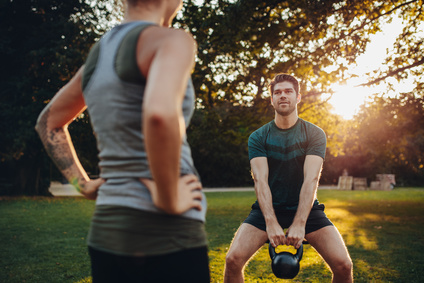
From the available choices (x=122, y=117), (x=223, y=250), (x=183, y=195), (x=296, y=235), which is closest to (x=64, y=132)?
(x=122, y=117)

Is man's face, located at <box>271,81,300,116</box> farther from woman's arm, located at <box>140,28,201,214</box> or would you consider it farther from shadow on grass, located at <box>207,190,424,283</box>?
shadow on grass, located at <box>207,190,424,283</box>

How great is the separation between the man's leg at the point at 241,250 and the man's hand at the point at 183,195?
2349 mm

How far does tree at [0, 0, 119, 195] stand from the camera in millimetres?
22562

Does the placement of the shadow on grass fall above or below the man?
below

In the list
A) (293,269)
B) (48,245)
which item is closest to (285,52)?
(48,245)

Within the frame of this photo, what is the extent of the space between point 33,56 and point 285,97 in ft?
72.2

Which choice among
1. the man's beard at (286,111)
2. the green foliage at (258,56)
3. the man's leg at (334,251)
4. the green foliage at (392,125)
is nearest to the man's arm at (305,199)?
the man's leg at (334,251)

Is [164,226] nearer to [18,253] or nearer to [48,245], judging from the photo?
[18,253]

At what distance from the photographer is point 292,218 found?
3.84 meters

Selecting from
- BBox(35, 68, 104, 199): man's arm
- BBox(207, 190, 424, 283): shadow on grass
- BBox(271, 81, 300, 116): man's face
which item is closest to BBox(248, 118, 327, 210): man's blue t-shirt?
BBox(271, 81, 300, 116): man's face

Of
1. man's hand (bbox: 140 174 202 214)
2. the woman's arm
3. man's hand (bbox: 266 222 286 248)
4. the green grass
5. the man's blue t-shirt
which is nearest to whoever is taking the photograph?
the woman's arm

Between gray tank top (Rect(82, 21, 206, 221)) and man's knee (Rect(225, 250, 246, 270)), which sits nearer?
gray tank top (Rect(82, 21, 206, 221))

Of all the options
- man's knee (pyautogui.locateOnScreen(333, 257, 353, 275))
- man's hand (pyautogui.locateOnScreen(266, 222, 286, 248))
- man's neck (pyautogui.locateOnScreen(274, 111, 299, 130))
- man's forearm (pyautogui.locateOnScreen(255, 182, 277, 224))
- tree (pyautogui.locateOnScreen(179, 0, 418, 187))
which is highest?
tree (pyautogui.locateOnScreen(179, 0, 418, 187))

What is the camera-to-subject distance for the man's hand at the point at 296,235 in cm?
349
